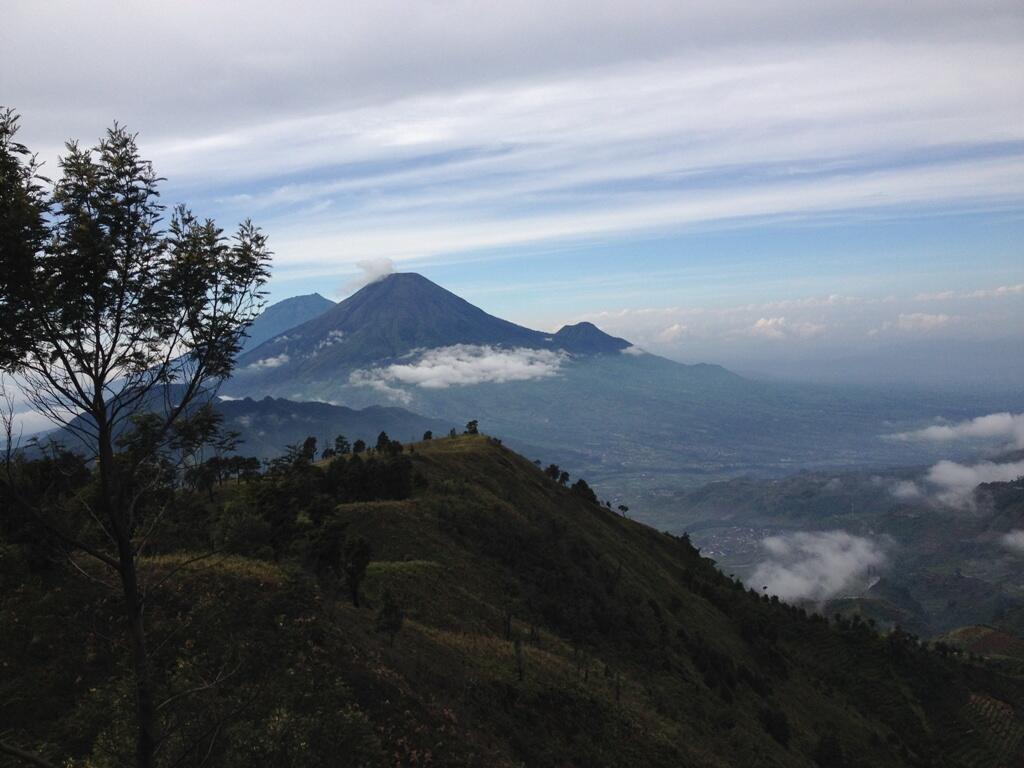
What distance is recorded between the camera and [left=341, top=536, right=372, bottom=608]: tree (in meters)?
42.0

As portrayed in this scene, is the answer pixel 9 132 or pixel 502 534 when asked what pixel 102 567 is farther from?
pixel 502 534

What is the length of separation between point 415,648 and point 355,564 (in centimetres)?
971

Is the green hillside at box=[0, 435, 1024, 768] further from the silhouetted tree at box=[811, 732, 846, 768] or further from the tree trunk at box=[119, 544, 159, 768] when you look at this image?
the tree trunk at box=[119, 544, 159, 768]

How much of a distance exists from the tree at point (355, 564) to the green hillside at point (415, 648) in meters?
0.28

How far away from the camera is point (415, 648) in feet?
115

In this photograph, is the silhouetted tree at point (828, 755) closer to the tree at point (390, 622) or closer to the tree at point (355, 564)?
the tree at point (355, 564)

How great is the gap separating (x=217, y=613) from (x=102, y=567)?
23.7ft

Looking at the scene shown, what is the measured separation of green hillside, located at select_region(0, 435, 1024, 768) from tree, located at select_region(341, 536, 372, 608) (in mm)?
283

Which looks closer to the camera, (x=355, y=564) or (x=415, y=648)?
(x=415, y=648)

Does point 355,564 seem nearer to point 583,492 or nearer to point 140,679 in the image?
point 140,679

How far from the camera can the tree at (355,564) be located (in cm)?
4203

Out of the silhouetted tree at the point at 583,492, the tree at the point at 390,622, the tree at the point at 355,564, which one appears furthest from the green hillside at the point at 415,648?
the silhouetted tree at the point at 583,492

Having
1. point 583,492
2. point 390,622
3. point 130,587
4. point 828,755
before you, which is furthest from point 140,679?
point 583,492

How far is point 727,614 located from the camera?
106 metres
